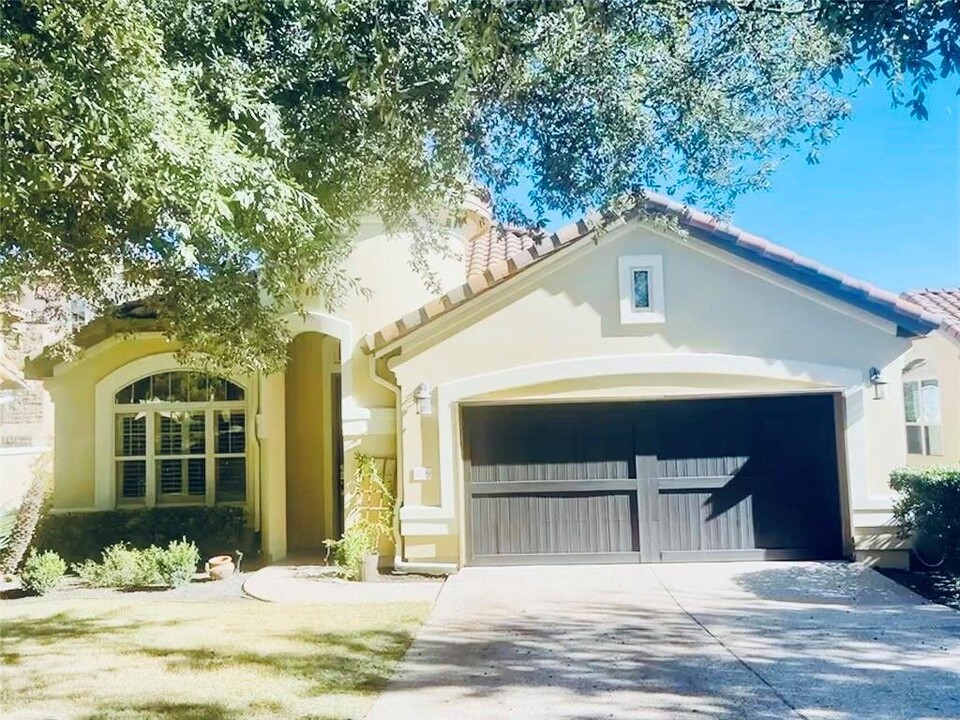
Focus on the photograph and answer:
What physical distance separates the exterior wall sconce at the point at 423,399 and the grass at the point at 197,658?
9.87 feet

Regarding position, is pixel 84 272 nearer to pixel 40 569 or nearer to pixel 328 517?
pixel 40 569

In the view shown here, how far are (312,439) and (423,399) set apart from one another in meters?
4.01

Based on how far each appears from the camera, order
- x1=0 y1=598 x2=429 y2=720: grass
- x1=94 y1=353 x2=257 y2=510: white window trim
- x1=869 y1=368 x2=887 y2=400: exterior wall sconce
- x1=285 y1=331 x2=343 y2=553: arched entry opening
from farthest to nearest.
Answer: x1=285 y1=331 x2=343 y2=553: arched entry opening → x1=94 y1=353 x2=257 y2=510: white window trim → x1=869 y1=368 x2=887 y2=400: exterior wall sconce → x1=0 y1=598 x2=429 y2=720: grass

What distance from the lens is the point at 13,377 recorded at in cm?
1775

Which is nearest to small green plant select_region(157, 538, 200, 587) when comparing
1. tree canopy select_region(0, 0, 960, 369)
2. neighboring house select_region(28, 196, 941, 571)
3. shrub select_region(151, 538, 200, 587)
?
shrub select_region(151, 538, 200, 587)

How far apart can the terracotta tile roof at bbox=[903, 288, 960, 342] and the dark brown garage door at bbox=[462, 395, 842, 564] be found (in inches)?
223

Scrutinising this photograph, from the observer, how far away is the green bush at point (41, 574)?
11.3m

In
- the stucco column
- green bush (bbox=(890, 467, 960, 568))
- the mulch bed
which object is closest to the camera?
the mulch bed

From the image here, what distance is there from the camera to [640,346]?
1188 cm

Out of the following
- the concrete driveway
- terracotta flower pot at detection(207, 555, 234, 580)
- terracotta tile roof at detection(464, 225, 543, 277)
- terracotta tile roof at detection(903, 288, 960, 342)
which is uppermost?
terracotta tile roof at detection(464, 225, 543, 277)

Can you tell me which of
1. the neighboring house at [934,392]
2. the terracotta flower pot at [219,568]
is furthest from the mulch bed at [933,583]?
the terracotta flower pot at [219,568]

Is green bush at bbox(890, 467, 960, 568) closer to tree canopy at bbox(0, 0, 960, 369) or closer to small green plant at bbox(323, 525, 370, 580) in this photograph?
tree canopy at bbox(0, 0, 960, 369)

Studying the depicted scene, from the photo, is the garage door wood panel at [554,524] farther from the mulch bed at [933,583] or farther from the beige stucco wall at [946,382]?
the beige stucco wall at [946,382]

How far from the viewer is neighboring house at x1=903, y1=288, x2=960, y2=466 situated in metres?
17.2
